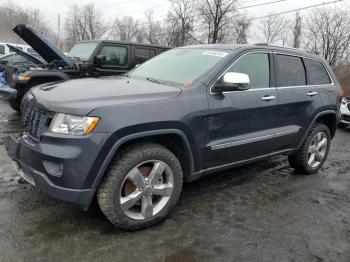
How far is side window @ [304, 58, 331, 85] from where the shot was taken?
16.1 feet

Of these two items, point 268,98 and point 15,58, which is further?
point 15,58

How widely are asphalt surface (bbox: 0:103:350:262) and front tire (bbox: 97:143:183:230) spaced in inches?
6.0

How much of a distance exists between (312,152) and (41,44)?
19.9 ft

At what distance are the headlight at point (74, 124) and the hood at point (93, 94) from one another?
48 millimetres

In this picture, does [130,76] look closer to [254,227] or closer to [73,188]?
[73,188]

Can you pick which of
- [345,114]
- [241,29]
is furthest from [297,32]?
[345,114]

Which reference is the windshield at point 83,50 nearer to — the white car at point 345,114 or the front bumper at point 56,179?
the front bumper at point 56,179

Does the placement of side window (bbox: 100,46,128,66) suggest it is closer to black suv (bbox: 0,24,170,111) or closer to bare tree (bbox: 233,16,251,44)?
black suv (bbox: 0,24,170,111)

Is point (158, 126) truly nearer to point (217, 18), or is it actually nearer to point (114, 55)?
point (114, 55)

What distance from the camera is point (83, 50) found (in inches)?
341

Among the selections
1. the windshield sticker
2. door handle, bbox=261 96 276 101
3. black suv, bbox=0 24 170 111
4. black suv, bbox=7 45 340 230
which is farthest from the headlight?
black suv, bbox=0 24 170 111

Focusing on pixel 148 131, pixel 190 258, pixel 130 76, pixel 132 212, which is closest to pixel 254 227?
pixel 190 258

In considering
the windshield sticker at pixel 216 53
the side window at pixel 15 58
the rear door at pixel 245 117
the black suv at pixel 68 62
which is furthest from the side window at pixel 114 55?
the side window at pixel 15 58

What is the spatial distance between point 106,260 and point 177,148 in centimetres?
124
